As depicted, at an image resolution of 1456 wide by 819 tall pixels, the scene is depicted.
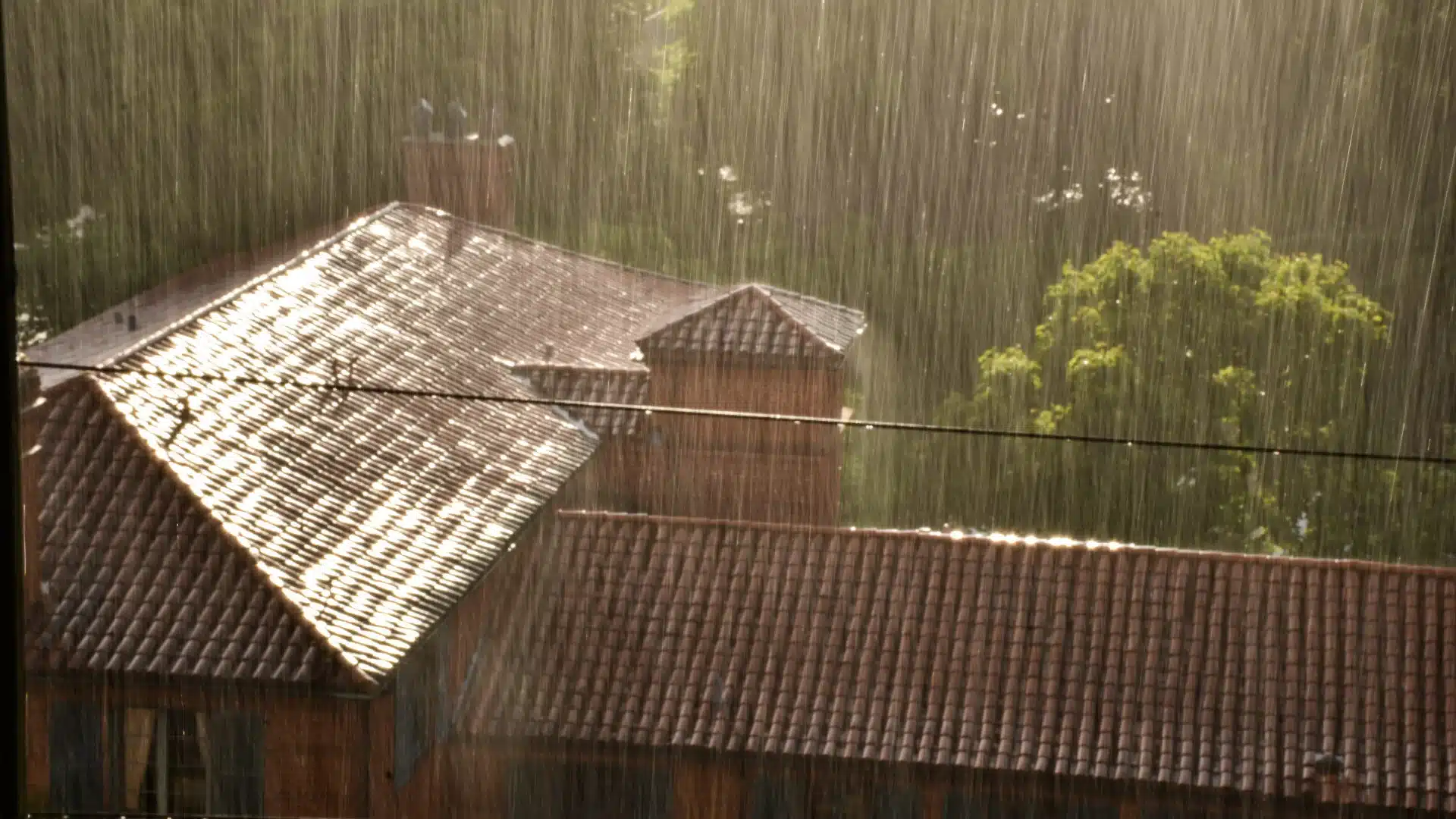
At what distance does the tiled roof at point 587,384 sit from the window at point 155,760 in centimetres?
246

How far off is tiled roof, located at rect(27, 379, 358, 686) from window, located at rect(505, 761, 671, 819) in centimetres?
138

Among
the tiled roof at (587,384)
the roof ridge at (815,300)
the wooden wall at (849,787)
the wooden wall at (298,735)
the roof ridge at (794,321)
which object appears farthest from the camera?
the roof ridge at (815,300)

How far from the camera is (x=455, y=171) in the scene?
8570 mm

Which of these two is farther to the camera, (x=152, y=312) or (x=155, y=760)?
(x=152, y=312)

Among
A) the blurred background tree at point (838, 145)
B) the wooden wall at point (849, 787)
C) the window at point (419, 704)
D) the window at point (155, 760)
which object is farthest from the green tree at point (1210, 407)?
the window at point (155, 760)

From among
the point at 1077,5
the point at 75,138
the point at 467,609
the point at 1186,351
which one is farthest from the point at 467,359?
the point at 1077,5

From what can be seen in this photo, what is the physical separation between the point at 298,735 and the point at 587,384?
2759 mm

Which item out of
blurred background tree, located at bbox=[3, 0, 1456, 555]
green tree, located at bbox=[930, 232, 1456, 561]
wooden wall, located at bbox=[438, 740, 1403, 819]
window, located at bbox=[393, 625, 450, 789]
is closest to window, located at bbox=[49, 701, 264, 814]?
window, located at bbox=[393, 625, 450, 789]

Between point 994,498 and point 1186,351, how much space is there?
111 inches

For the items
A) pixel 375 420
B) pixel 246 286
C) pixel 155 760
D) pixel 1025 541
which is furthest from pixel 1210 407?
pixel 155 760

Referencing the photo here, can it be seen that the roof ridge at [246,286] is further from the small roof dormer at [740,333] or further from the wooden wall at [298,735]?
the small roof dormer at [740,333]

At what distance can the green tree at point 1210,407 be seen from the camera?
7.43 m

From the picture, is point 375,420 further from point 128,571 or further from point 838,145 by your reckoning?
point 838,145

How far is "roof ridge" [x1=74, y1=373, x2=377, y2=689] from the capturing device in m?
4.00
